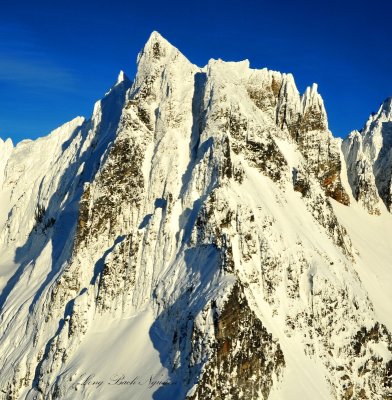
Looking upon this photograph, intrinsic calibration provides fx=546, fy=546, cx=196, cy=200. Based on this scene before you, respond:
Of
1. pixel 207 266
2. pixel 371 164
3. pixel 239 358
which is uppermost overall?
pixel 371 164

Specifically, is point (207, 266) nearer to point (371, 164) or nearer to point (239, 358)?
point (239, 358)

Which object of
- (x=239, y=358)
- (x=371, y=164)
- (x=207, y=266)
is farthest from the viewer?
(x=371, y=164)

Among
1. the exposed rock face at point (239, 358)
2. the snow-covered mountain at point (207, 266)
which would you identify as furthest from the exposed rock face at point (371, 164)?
the exposed rock face at point (239, 358)

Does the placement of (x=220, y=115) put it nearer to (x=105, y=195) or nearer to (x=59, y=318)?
(x=105, y=195)

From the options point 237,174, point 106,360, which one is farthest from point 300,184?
point 106,360

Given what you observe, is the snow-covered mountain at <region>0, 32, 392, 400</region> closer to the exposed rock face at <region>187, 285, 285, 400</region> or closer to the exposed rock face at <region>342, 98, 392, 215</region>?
the exposed rock face at <region>187, 285, 285, 400</region>

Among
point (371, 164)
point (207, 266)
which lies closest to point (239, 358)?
point (207, 266)

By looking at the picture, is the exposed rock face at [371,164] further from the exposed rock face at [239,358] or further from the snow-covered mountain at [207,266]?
the exposed rock face at [239,358]

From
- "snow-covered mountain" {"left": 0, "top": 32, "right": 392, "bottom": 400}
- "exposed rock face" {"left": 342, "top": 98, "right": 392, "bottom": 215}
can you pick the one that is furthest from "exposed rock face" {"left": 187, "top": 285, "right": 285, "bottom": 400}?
"exposed rock face" {"left": 342, "top": 98, "right": 392, "bottom": 215}
